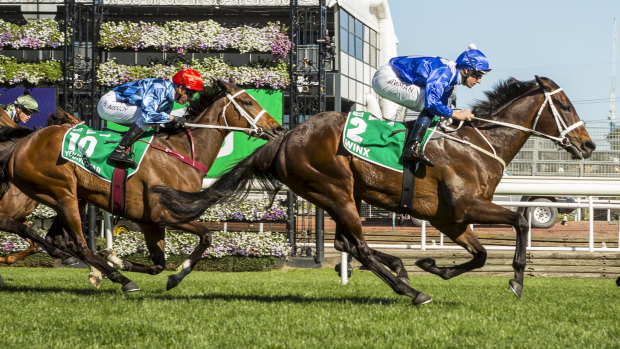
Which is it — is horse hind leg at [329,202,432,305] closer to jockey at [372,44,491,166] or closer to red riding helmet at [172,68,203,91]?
jockey at [372,44,491,166]

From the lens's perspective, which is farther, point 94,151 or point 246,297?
point 94,151

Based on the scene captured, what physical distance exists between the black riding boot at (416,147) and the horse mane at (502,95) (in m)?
0.77

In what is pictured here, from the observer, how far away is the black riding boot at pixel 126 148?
5.93 meters

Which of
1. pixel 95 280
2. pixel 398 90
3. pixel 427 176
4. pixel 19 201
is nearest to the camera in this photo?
pixel 427 176

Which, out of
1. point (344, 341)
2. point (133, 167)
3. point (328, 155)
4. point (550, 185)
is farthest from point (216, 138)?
point (550, 185)

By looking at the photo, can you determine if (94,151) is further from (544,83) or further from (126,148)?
(544,83)

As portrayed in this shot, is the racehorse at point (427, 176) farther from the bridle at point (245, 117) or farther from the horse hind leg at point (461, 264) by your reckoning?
the bridle at point (245, 117)

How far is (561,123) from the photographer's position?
5.72 metres

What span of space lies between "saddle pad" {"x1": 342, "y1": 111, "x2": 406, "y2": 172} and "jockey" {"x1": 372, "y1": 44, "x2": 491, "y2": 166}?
0.08m

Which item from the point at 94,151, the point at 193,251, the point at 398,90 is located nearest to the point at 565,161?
the point at 398,90

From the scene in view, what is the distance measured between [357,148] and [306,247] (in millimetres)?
5748

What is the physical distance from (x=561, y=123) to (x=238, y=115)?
260 cm

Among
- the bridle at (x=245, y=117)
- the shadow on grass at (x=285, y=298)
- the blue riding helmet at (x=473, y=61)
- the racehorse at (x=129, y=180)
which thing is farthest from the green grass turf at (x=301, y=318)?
the blue riding helmet at (x=473, y=61)

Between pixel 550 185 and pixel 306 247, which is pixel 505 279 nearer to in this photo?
pixel 550 185
